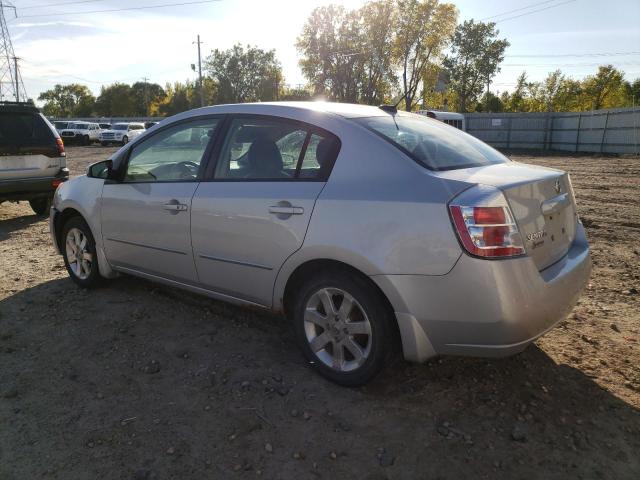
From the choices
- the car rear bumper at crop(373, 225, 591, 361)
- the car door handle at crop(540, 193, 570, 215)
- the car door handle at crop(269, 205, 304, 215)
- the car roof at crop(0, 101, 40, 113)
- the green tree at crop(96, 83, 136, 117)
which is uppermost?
the green tree at crop(96, 83, 136, 117)

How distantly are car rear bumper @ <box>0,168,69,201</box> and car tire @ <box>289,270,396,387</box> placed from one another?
654 cm

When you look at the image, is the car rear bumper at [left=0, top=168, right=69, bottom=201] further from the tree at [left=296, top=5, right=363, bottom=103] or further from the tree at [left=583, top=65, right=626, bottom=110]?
the tree at [left=583, top=65, right=626, bottom=110]

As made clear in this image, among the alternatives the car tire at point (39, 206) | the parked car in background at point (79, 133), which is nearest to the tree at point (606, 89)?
the parked car in background at point (79, 133)

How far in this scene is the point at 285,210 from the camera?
10.1ft

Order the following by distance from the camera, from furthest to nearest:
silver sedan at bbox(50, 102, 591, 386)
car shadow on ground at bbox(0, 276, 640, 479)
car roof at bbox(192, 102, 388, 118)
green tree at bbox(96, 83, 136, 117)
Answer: green tree at bbox(96, 83, 136, 117), car roof at bbox(192, 102, 388, 118), silver sedan at bbox(50, 102, 591, 386), car shadow on ground at bbox(0, 276, 640, 479)

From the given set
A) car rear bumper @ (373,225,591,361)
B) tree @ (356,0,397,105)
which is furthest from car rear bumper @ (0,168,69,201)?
tree @ (356,0,397,105)

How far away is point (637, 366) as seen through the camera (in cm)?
322

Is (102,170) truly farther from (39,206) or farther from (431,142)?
(39,206)

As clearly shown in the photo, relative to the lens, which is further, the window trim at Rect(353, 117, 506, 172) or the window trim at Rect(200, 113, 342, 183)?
the window trim at Rect(200, 113, 342, 183)

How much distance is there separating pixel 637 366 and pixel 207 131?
3280mm

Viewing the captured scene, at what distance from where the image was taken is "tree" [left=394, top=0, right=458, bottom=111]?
142ft

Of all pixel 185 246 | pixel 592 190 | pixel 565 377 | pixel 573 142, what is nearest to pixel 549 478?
pixel 565 377

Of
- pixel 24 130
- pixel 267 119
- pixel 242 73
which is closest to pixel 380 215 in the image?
pixel 267 119

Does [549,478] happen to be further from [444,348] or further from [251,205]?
[251,205]
